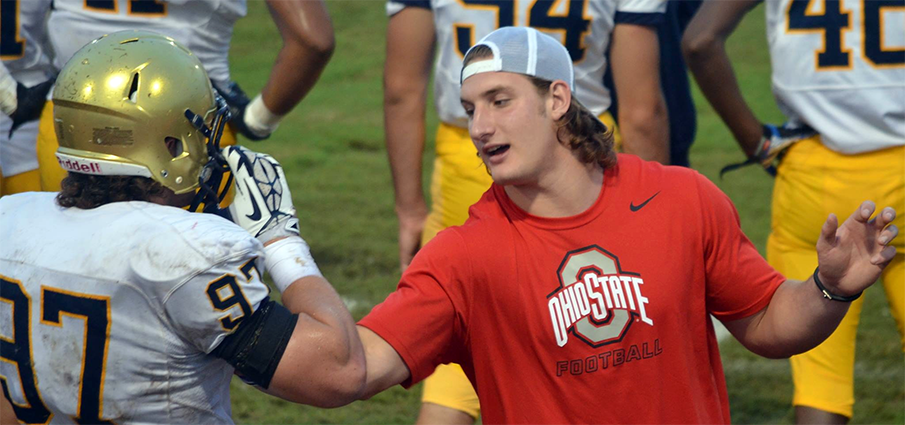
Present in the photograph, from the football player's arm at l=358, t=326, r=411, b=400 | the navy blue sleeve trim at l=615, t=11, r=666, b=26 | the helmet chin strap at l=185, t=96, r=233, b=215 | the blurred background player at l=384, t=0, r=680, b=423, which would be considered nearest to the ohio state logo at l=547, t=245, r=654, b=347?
the football player's arm at l=358, t=326, r=411, b=400

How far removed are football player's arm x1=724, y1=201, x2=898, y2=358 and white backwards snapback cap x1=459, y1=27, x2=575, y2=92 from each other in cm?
84

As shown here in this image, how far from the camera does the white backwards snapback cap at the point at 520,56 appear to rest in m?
2.91

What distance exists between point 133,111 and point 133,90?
0.06 meters

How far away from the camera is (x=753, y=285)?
2.86 meters

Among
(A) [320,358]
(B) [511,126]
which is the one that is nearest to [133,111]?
(A) [320,358]

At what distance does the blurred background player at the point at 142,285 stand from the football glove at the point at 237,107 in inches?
62.9

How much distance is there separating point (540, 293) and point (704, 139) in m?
9.05

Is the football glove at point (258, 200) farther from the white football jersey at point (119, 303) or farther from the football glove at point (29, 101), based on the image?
the football glove at point (29, 101)

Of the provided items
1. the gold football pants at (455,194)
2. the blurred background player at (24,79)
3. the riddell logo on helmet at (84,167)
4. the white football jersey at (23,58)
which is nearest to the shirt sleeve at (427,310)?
the riddell logo on helmet at (84,167)

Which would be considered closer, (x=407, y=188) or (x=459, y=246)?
(x=459, y=246)

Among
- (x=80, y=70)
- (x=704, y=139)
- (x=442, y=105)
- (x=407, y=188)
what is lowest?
(x=704, y=139)

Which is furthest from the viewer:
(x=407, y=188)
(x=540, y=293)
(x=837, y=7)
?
(x=407, y=188)

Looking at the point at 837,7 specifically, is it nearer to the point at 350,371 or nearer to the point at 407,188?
the point at 407,188

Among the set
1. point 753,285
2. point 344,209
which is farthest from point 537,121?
point 344,209
